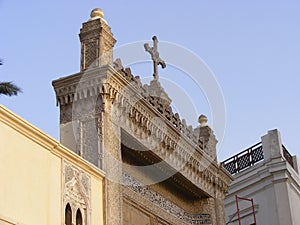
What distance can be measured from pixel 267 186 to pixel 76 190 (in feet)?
29.9

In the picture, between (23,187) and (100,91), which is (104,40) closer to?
(100,91)

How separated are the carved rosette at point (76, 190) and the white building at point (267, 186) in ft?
26.5

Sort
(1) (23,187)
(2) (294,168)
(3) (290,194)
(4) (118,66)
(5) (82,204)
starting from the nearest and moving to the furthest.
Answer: (1) (23,187) → (5) (82,204) → (4) (118,66) → (3) (290,194) → (2) (294,168)

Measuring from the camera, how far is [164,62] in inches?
495

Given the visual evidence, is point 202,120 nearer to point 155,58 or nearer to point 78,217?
point 155,58

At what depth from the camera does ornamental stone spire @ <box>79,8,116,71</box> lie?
10141 millimetres

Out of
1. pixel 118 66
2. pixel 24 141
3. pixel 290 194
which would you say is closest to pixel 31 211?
pixel 24 141

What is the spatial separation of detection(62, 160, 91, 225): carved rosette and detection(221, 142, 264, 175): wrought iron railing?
9.57 m

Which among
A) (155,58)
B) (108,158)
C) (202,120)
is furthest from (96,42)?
(202,120)

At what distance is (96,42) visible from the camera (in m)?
10.3

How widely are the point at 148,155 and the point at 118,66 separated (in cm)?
159

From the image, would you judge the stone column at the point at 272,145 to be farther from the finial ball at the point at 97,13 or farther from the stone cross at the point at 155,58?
the finial ball at the point at 97,13

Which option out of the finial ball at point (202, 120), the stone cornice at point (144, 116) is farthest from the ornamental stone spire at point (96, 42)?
the finial ball at point (202, 120)

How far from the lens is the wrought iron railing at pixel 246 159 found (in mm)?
17991
